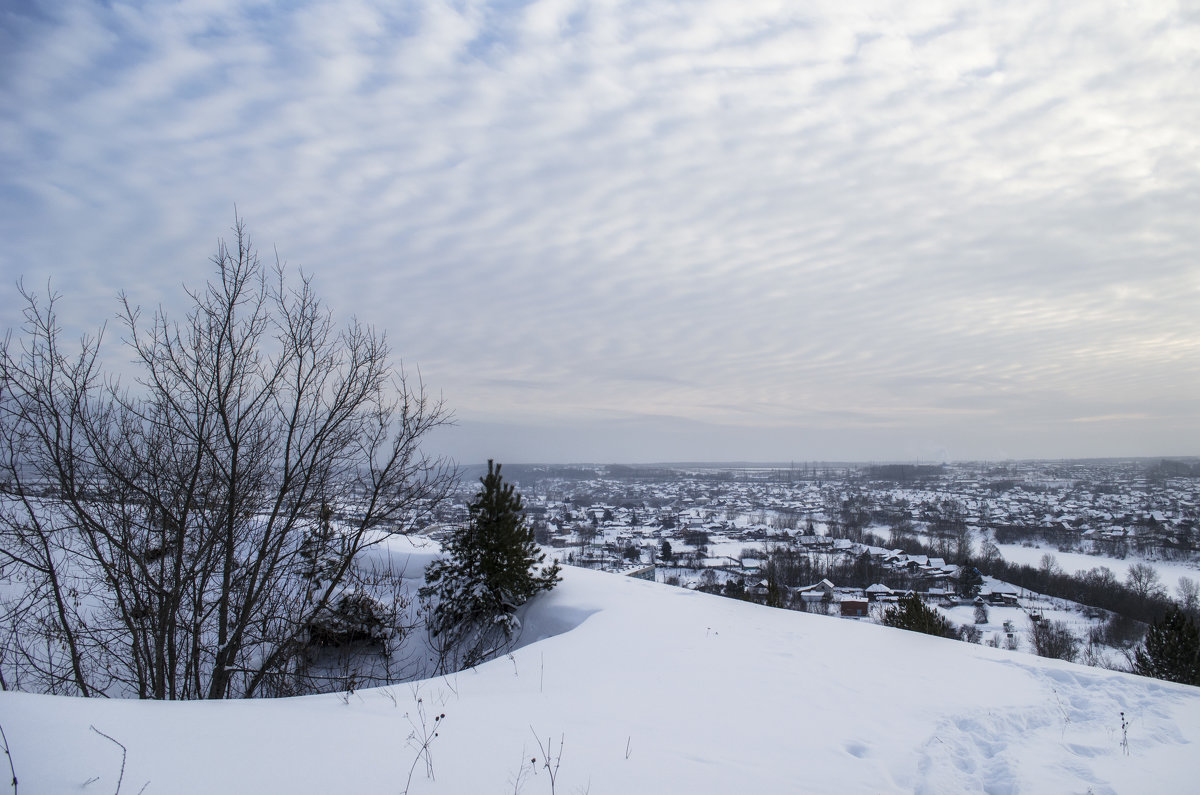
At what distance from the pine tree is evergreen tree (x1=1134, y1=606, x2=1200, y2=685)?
12.0 meters

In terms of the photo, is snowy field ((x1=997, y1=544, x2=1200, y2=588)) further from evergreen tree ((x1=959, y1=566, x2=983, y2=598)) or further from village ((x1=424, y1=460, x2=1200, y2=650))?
evergreen tree ((x1=959, y1=566, x2=983, y2=598))

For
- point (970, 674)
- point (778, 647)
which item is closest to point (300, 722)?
point (778, 647)

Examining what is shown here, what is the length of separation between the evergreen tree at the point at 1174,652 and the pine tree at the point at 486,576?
12.0 m

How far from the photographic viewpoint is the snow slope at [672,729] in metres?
2.68

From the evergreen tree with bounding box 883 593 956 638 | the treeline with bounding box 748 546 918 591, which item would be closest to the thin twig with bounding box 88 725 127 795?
the evergreen tree with bounding box 883 593 956 638

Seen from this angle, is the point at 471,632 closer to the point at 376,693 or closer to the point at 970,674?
Answer: the point at 376,693

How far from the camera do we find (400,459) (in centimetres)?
702

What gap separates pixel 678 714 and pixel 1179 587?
45510 millimetres

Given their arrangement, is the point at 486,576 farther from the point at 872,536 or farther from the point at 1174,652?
the point at 872,536

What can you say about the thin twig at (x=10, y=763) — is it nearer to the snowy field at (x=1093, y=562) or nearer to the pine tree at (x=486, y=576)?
the pine tree at (x=486, y=576)

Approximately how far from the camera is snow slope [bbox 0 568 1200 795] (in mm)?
2676

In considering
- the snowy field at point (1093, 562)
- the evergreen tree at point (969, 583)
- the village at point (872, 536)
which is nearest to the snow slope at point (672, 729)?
the village at point (872, 536)

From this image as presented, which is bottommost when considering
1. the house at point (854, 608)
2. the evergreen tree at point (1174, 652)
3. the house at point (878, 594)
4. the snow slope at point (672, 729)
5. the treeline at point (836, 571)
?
the treeline at point (836, 571)

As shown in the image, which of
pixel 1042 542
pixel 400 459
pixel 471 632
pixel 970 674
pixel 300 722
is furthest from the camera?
pixel 1042 542
